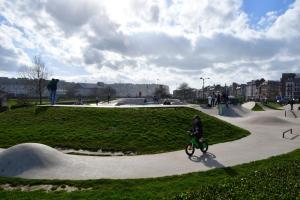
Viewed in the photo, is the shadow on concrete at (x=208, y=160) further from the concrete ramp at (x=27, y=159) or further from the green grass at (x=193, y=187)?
the concrete ramp at (x=27, y=159)

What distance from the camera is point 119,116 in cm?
2212

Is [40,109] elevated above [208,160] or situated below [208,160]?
above

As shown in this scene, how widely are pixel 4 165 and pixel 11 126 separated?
9778 millimetres

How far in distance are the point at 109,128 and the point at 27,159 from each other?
7.69 m

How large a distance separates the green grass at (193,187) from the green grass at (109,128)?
18.6 ft

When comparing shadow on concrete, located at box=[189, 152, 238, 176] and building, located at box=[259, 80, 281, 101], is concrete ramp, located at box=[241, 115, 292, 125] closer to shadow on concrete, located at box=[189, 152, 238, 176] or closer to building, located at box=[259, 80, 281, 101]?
shadow on concrete, located at box=[189, 152, 238, 176]

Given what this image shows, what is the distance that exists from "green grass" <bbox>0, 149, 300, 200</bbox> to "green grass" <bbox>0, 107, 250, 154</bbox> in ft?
18.6

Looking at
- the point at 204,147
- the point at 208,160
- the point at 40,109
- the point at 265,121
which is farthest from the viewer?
the point at 265,121

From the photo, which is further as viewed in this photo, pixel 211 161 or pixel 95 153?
pixel 95 153

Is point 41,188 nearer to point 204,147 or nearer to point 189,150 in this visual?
point 189,150

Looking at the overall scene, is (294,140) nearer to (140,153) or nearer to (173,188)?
(140,153)

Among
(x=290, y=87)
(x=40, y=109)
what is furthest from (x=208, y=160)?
(x=290, y=87)

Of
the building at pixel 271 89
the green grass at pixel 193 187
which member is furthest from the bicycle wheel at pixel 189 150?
the building at pixel 271 89

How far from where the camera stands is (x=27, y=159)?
485 inches
